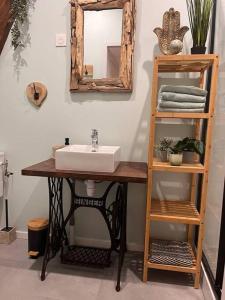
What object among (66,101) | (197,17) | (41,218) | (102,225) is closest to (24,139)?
(66,101)

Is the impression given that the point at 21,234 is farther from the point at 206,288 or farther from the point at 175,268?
the point at 206,288

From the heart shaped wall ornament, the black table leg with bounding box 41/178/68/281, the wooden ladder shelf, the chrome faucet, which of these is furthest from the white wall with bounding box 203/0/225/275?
the heart shaped wall ornament

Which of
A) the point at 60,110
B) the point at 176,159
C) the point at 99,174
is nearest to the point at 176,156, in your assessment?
the point at 176,159

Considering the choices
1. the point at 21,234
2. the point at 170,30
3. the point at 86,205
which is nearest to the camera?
the point at 170,30

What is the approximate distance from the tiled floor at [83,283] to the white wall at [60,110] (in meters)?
0.35

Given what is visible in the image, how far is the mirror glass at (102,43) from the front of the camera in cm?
182

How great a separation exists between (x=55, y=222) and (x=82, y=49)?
144cm

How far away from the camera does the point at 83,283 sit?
165 centimetres

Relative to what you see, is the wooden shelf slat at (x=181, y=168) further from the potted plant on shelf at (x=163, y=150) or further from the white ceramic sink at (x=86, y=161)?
the white ceramic sink at (x=86, y=161)

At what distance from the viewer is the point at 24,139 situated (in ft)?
6.97

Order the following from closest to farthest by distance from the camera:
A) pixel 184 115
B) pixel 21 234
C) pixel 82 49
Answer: pixel 184 115 → pixel 82 49 → pixel 21 234

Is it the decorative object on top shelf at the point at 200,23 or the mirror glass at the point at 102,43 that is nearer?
the decorative object on top shelf at the point at 200,23

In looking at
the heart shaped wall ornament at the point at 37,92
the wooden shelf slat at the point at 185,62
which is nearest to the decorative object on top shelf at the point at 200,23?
the wooden shelf slat at the point at 185,62

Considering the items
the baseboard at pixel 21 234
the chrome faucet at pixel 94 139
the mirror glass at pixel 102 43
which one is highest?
the mirror glass at pixel 102 43
